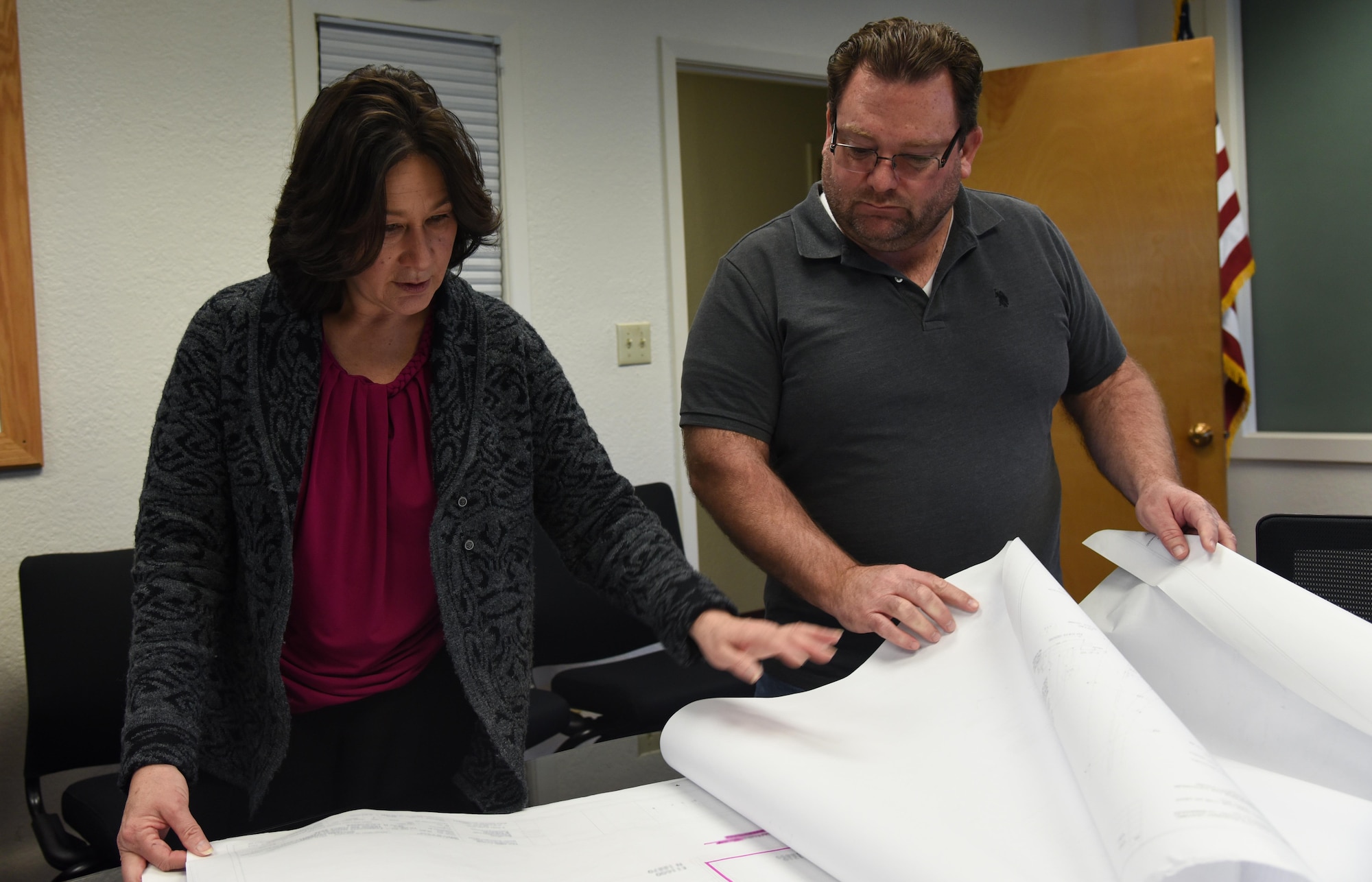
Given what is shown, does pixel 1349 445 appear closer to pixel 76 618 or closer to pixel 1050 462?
pixel 1050 462

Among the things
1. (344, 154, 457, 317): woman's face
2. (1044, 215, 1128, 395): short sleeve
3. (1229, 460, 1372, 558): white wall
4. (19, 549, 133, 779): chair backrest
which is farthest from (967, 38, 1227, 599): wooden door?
(19, 549, 133, 779): chair backrest

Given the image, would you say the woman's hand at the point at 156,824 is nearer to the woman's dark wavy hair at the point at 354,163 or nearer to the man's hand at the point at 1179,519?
the woman's dark wavy hair at the point at 354,163

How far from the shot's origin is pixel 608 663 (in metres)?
2.78

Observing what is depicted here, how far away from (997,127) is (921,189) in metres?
2.29

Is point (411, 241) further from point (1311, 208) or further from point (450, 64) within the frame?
point (1311, 208)

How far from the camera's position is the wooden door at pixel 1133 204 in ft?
10.4

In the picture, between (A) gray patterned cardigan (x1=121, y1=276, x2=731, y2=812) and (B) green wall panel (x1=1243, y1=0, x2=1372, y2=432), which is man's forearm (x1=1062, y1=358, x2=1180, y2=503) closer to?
(A) gray patterned cardigan (x1=121, y1=276, x2=731, y2=812)

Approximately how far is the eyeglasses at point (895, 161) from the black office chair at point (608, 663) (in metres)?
1.29

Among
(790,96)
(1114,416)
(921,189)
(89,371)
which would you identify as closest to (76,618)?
(89,371)

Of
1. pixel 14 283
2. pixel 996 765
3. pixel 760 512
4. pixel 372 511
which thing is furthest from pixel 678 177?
pixel 996 765

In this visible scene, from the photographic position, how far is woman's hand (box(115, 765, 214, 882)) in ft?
2.76

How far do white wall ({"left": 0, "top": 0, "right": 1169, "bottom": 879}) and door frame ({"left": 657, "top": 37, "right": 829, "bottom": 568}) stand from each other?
13 cm

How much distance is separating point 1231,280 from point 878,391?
2.59 meters

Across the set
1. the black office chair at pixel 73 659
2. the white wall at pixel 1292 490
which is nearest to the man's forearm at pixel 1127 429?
the black office chair at pixel 73 659
